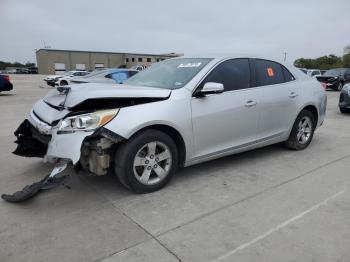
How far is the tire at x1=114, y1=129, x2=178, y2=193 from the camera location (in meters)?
3.52

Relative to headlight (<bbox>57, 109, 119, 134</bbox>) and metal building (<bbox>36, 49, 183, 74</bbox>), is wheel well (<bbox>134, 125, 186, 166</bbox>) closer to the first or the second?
headlight (<bbox>57, 109, 119, 134</bbox>)

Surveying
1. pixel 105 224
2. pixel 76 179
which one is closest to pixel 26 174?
pixel 76 179

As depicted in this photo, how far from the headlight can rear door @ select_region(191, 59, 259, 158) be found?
1.05 meters

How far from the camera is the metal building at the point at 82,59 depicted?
78625mm

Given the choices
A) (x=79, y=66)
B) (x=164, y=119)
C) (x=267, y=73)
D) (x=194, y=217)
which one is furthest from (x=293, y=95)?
(x=79, y=66)

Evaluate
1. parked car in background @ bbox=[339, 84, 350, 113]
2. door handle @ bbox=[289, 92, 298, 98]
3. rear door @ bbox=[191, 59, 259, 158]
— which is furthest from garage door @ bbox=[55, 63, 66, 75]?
rear door @ bbox=[191, 59, 259, 158]

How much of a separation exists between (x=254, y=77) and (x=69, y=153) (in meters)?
2.76

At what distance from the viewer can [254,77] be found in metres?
4.73

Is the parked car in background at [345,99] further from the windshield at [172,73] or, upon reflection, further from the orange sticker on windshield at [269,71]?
the windshield at [172,73]

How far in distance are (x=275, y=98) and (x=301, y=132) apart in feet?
3.56

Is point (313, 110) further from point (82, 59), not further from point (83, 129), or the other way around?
point (82, 59)

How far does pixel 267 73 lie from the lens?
496 cm

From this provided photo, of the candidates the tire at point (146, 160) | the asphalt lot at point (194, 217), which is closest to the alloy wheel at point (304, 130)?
the asphalt lot at point (194, 217)

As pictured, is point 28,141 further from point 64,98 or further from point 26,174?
point 64,98
